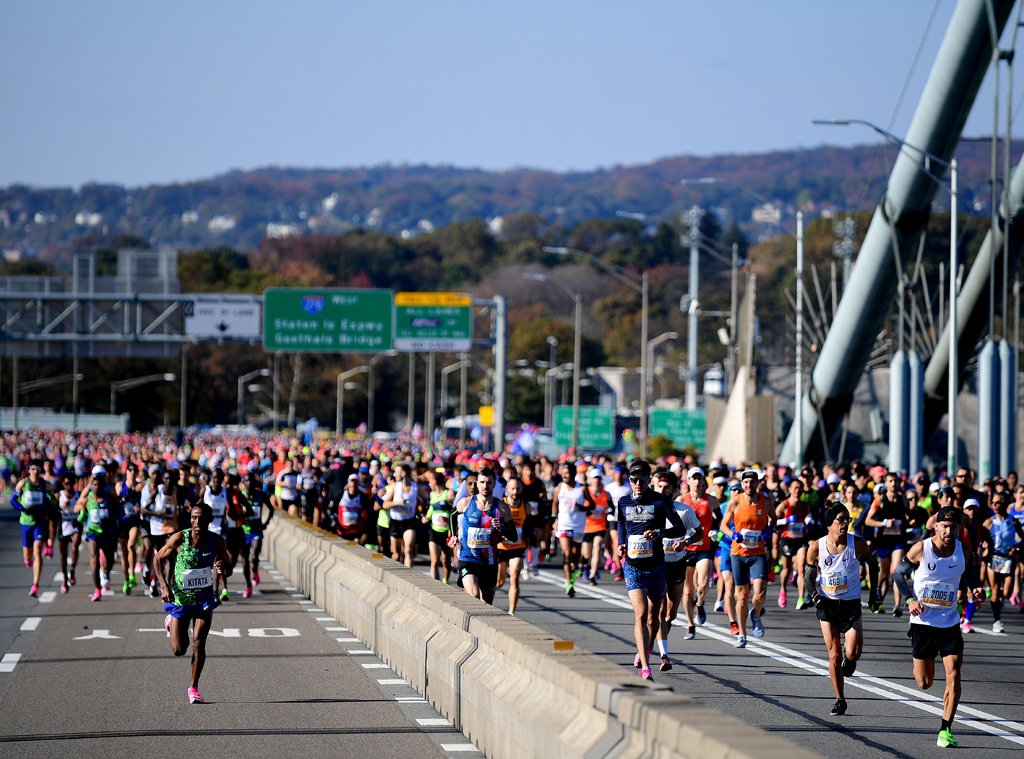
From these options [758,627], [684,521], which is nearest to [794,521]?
[758,627]

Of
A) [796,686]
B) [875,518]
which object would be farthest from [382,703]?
[875,518]

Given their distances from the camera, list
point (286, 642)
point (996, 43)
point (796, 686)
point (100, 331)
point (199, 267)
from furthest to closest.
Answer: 1. point (199, 267)
2. point (100, 331)
3. point (996, 43)
4. point (286, 642)
5. point (796, 686)

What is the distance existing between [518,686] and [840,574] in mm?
3493

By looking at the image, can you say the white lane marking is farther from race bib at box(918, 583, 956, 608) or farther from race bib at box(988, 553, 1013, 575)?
race bib at box(988, 553, 1013, 575)

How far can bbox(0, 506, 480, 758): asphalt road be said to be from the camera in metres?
9.92

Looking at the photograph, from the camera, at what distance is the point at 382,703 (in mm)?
11570

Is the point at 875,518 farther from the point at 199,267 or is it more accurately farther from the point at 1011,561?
the point at 199,267

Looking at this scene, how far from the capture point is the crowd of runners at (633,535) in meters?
11.7

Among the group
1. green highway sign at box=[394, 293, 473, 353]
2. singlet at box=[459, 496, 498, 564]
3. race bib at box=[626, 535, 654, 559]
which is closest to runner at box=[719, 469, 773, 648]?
singlet at box=[459, 496, 498, 564]

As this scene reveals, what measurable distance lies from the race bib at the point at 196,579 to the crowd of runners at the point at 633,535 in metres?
0.02

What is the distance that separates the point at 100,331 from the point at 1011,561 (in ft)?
136

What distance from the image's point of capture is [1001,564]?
19.5m

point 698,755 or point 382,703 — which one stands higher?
point 698,755

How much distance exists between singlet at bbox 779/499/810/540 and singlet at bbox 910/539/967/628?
28.0 ft
